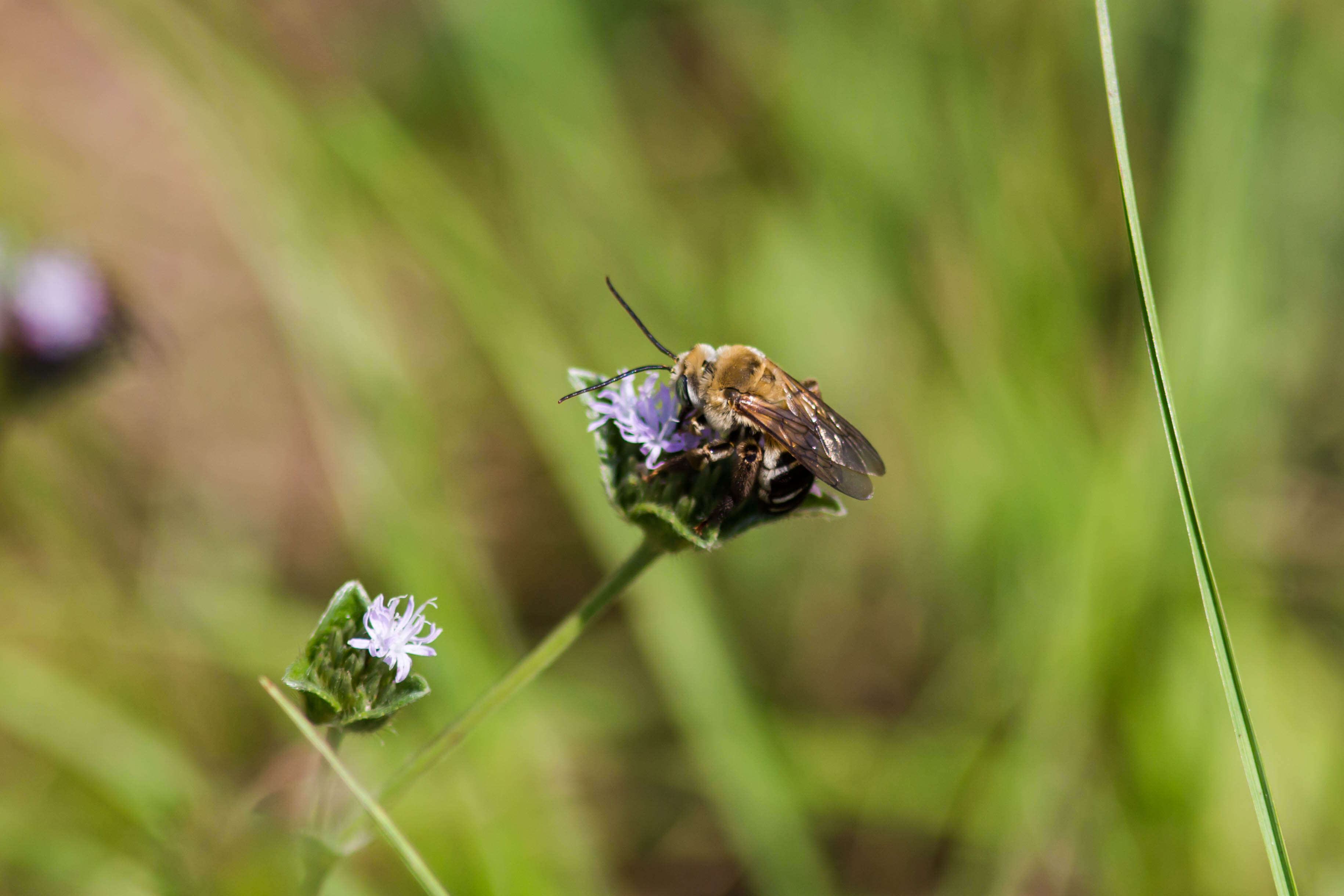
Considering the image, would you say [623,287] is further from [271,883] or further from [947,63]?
[271,883]

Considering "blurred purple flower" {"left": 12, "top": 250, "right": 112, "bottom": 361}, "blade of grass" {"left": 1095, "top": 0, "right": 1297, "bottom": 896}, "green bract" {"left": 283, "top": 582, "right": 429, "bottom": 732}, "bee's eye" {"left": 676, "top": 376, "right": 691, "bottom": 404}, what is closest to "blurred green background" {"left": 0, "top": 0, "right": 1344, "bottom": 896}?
"blurred purple flower" {"left": 12, "top": 250, "right": 112, "bottom": 361}

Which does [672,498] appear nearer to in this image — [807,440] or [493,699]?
[807,440]

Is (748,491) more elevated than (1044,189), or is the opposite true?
(1044,189)

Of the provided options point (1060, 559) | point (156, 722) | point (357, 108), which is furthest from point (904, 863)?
point (357, 108)

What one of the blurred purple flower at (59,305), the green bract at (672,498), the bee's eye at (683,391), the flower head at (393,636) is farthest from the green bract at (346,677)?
the blurred purple flower at (59,305)

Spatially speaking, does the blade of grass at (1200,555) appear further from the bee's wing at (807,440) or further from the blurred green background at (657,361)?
the blurred green background at (657,361)

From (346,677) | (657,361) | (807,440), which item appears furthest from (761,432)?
(657,361)
